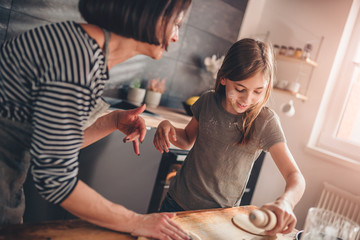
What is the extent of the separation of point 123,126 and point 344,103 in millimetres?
2181

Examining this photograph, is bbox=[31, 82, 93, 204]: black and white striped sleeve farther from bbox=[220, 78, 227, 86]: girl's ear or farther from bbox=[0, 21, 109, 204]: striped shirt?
bbox=[220, 78, 227, 86]: girl's ear

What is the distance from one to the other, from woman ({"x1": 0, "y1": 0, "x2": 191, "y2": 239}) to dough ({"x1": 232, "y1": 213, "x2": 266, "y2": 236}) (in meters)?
0.25

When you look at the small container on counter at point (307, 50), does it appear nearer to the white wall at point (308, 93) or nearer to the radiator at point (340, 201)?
the white wall at point (308, 93)

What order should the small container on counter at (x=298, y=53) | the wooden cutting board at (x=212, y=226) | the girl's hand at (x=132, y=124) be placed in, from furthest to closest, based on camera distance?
the small container on counter at (x=298, y=53) < the girl's hand at (x=132, y=124) < the wooden cutting board at (x=212, y=226)

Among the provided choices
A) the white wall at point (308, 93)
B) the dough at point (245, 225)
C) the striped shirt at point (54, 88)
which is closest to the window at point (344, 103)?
the white wall at point (308, 93)

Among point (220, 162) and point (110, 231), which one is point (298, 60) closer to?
point (220, 162)

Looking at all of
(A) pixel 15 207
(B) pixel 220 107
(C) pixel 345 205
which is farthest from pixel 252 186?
(A) pixel 15 207

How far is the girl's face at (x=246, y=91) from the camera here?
1.02m

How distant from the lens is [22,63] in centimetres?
61

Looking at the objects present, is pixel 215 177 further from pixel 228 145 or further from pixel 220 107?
A: pixel 220 107

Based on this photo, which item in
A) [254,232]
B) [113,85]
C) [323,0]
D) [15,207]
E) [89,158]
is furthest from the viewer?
[323,0]

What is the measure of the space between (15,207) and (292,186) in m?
0.76

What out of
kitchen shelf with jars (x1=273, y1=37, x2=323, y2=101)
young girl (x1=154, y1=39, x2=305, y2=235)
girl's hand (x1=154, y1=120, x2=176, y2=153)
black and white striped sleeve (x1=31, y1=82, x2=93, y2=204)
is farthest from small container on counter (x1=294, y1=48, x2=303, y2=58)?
black and white striped sleeve (x1=31, y1=82, x2=93, y2=204)

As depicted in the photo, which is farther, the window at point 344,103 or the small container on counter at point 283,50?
the small container on counter at point 283,50
